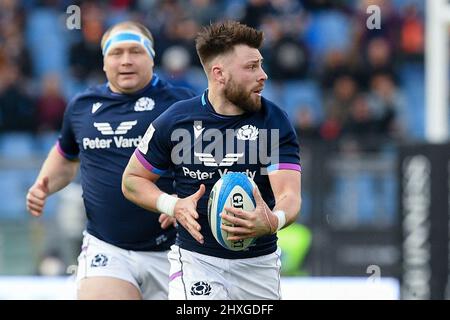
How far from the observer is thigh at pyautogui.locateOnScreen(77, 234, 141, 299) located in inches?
316

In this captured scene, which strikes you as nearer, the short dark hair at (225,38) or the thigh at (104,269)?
the short dark hair at (225,38)

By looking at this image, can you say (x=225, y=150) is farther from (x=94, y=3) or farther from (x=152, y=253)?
(x=94, y=3)

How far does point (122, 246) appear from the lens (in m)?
8.25

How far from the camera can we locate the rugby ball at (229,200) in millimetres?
6539

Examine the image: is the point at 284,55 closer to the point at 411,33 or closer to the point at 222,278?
the point at 411,33

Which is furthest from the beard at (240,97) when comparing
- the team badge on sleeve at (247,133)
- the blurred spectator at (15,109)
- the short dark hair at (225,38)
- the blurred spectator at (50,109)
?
the blurred spectator at (15,109)

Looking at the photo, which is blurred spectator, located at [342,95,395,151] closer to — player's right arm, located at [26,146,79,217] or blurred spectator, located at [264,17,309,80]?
blurred spectator, located at [264,17,309,80]

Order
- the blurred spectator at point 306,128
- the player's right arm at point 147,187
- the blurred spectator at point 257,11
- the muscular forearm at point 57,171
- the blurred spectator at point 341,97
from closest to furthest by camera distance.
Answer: the player's right arm at point 147,187 < the muscular forearm at point 57,171 < the blurred spectator at point 306,128 < the blurred spectator at point 341,97 < the blurred spectator at point 257,11

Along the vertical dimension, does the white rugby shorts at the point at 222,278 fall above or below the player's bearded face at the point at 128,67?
below

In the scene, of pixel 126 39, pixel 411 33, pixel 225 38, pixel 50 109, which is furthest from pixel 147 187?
pixel 411 33

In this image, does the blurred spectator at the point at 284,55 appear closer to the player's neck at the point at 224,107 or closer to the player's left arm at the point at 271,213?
the player's neck at the point at 224,107

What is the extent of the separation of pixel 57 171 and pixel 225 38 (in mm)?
2238

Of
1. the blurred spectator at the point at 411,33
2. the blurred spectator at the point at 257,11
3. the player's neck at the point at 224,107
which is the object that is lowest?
the player's neck at the point at 224,107
